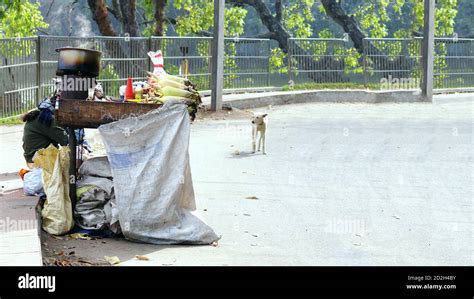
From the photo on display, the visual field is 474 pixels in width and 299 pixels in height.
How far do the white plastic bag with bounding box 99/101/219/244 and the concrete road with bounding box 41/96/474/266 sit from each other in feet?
0.57

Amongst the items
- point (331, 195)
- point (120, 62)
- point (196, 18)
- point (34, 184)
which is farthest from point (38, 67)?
point (196, 18)

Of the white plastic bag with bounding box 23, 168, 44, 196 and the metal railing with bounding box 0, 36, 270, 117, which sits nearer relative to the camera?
the white plastic bag with bounding box 23, 168, 44, 196

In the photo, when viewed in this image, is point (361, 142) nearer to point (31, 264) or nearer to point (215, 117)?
point (215, 117)

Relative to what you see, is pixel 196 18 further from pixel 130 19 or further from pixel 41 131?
pixel 41 131

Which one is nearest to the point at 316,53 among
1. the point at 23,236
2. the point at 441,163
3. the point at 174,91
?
the point at 441,163

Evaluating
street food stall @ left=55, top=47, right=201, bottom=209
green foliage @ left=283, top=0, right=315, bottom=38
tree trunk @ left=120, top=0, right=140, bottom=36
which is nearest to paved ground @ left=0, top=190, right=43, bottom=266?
street food stall @ left=55, top=47, right=201, bottom=209

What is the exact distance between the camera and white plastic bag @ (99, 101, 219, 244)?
9711 mm

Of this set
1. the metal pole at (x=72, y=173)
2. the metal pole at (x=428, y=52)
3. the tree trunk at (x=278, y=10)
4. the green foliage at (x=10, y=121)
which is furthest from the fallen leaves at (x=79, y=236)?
the tree trunk at (x=278, y=10)

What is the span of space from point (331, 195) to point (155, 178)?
11.4 feet

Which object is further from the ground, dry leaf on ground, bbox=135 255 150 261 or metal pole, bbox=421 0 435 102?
metal pole, bbox=421 0 435 102

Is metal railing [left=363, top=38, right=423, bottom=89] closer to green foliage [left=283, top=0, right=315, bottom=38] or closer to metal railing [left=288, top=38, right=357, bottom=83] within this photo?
metal railing [left=288, top=38, right=357, bottom=83]

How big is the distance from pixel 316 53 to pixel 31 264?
64.7 ft

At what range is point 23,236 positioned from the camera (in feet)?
29.8

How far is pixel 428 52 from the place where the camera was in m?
26.8
